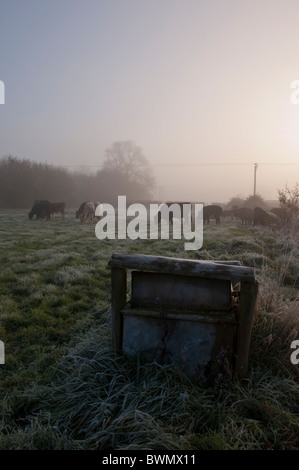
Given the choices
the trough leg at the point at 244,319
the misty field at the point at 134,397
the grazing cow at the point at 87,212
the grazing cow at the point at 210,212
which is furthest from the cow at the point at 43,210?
the trough leg at the point at 244,319

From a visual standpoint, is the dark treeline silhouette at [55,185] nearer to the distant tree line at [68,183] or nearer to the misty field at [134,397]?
the distant tree line at [68,183]

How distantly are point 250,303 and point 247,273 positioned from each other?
0.25 m

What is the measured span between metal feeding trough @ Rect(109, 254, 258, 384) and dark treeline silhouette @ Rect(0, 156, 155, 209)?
38.7 meters

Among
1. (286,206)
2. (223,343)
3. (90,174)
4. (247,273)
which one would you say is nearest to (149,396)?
(223,343)

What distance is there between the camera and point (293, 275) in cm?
707

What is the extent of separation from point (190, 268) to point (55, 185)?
42.6 m

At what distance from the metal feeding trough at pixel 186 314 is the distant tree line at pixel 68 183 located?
38.7 meters

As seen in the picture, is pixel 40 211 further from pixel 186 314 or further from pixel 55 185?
pixel 186 314

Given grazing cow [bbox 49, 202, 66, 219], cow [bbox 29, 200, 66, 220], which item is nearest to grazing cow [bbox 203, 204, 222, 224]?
grazing cow [bbox 49, 202, 66, 219]

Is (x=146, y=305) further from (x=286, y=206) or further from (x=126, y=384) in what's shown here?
(x=286, y=206)

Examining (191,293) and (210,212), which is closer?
(191,293)

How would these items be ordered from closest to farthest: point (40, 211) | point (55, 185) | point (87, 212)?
point (87, 212) < point (40, 211) < point (55, 185)

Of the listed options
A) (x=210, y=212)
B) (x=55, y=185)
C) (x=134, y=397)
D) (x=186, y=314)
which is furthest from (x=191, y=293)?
(x=55, y=185)

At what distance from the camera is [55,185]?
4253 cm
